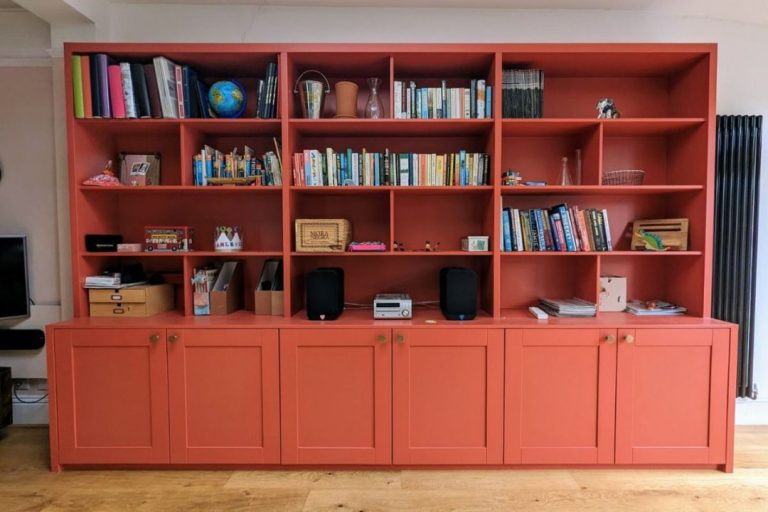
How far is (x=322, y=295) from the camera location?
2121 mm

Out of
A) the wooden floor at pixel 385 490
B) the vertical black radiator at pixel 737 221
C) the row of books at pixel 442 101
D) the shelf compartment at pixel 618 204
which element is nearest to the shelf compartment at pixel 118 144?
the row of books at pixel 442 101

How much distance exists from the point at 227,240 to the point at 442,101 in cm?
142

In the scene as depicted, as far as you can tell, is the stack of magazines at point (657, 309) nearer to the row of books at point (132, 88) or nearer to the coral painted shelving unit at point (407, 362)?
the coral painted shelving unit at point (407, 362)

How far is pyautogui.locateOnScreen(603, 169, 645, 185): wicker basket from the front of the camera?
2.27 meters

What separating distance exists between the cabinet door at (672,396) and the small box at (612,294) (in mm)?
355

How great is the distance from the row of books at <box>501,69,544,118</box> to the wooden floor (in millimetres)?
1927

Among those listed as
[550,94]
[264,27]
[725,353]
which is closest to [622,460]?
[725,353]

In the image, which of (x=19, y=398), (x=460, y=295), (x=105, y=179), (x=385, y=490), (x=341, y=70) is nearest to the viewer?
(x=385, y=490)

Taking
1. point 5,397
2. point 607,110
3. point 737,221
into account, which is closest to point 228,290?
point 5,397

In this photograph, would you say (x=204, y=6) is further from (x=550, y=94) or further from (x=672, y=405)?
(x=672, y=405)

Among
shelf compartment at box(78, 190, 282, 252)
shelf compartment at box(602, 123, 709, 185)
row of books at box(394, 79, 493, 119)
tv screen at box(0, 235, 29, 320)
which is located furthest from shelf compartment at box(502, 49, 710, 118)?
tv screen at box(0, 235, 29, 320)

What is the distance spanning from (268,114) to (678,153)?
2.40 meters

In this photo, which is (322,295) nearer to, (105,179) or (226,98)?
(226,98)

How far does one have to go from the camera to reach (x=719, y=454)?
204 cm
